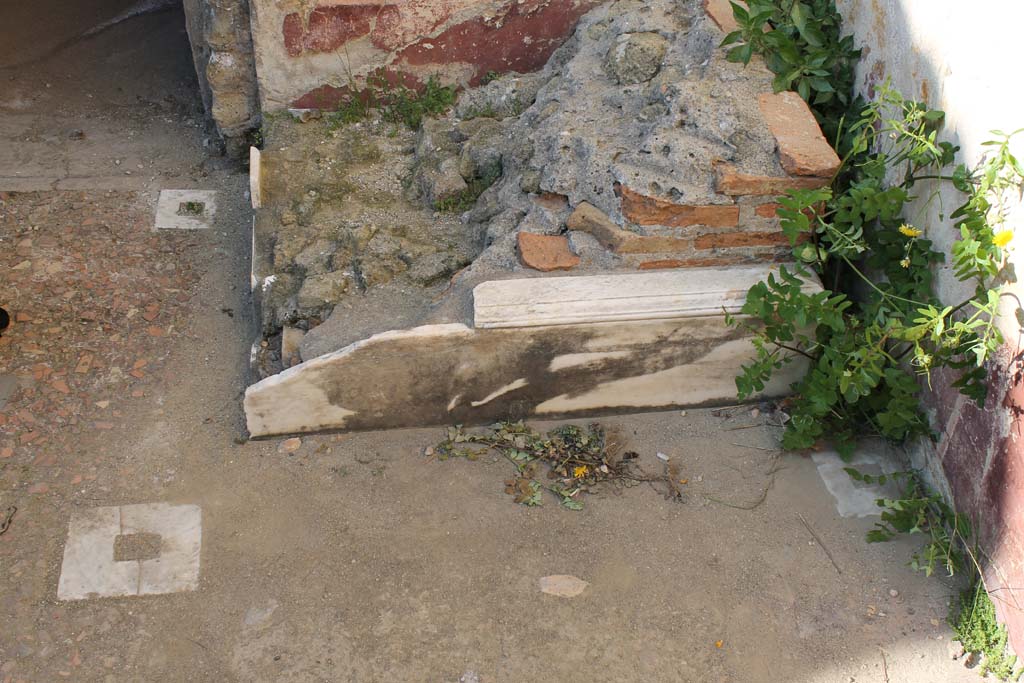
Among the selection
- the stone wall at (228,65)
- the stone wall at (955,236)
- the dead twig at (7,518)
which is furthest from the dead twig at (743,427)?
the stone wall at (228,65)

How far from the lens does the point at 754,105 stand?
11.2 feet

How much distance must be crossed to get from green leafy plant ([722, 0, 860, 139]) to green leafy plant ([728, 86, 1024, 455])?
0.17m

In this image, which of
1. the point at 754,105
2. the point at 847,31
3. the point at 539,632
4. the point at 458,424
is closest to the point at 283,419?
the point at 458,424

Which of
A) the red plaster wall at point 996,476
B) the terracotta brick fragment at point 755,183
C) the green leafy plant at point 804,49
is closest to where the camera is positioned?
the red plaster wall at point 996,476

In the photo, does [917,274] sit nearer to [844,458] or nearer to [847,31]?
[844,458]

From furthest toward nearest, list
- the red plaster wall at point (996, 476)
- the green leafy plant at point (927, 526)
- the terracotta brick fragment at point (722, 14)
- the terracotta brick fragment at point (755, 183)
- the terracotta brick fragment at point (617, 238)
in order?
the terracotta brick fragment at point (722, 14), the terracotta brick fragment at point (617, 238), the terracotta brick fragment at point (755, 183), the green leafy plant at point (927, 526), the red plaster wall at point (996, 476)

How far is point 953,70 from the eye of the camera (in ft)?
9.80

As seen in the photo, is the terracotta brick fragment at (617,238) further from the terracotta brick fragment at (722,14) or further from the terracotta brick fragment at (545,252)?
the terracotta brick fragment at (722,14)

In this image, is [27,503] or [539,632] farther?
[27,503]

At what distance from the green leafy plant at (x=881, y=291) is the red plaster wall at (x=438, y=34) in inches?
66.7

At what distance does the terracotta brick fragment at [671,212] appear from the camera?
3227mm

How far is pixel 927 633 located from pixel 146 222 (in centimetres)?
373

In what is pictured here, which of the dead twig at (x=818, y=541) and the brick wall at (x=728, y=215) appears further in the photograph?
the brick wall at (x=728, y=215)

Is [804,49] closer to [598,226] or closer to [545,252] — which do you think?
[598,226]
